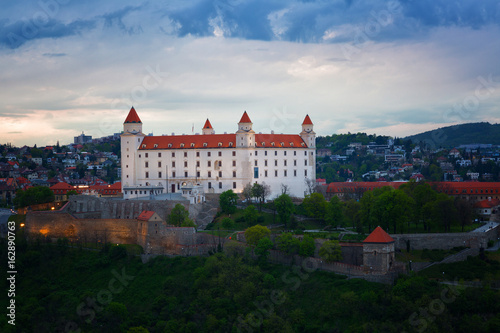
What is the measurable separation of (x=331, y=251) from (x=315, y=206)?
1489 centimetres

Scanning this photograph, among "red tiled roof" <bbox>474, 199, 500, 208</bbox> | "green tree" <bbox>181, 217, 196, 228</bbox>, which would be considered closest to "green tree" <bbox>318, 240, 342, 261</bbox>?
"green tree" <bbox>181, 217, 196, 228</bbox>

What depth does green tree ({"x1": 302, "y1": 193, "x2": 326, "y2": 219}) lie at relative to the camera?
2456 inches

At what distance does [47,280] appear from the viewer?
179 feet

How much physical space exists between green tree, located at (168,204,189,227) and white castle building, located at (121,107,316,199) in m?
12.1

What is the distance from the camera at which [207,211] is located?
214ft

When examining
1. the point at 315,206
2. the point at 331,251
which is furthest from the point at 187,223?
the point at 331,251

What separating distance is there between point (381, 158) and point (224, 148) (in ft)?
224

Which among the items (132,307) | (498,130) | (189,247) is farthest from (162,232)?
(498,130)

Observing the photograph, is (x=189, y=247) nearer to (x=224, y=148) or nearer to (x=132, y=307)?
(x=132, y=307)

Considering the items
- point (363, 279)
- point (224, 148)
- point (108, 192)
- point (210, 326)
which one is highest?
point (224, 148)

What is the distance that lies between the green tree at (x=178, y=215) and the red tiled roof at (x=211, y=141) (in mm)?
15846

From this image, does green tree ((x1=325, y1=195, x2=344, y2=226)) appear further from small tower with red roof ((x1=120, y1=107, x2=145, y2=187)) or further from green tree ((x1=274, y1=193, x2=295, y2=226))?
small tower with red roof ((x1=120, y1=107, x2=145, y2=187))

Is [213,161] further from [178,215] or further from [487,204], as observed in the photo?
[487,204]

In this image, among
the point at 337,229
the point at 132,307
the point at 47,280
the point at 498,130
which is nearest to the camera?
the point at 132,307
